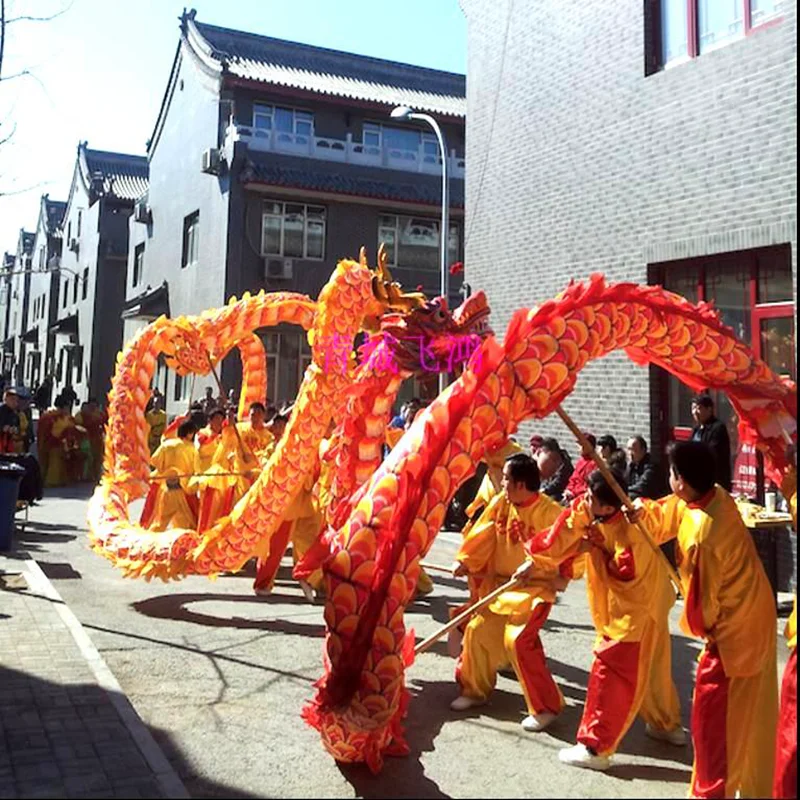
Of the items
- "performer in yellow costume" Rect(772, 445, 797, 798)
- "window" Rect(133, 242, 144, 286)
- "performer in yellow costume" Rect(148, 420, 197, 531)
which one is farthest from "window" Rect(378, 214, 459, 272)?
"performer in yellow costume" Rect(772, 445, 797, 798)

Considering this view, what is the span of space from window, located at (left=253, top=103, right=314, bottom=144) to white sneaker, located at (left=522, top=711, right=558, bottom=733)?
634 inches

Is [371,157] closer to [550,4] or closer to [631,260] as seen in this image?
[550,4]

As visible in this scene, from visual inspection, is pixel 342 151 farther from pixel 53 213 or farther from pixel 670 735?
pixel 53 213

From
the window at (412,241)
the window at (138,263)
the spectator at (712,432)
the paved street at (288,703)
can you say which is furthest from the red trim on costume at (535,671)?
the window at (138,263)

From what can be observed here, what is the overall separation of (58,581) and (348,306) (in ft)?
12.8

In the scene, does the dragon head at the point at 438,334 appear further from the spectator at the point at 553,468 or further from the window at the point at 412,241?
the window at the point at 412,241

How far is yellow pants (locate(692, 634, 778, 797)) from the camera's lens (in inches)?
125

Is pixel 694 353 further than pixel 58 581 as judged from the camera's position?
No

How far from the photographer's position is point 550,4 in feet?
32.3

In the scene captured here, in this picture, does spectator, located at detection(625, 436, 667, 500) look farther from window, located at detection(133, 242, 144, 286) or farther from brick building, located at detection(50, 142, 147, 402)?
brick building, located at detection(50, 142, 147, 402)

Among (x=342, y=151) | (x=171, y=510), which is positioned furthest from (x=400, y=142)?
(x=171, y=510)

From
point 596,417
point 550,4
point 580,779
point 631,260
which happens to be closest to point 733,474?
point 596,417

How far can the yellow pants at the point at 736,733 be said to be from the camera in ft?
10.5

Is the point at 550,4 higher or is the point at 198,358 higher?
the point at 550,4
